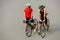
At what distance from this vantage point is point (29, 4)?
10.1 ft

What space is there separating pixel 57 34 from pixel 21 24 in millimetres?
373

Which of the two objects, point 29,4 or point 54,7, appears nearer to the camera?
point 29,4

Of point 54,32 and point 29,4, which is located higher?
point 29,4

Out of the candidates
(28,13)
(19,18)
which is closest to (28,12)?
(28,13)

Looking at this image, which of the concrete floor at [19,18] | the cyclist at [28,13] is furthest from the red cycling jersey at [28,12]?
the concrete floor at [19,18]

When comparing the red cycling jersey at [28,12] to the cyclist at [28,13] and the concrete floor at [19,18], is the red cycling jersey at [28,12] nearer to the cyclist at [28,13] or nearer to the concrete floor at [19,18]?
the cyclist at [28,13]

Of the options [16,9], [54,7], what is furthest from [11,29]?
[54,7]

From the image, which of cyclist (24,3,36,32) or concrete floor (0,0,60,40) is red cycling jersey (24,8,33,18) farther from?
concrete floor (0,0,60,40)

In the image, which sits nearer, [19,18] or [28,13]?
[28,13]

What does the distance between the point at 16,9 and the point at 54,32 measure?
521 millimetres

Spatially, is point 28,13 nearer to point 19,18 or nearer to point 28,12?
point 28,12

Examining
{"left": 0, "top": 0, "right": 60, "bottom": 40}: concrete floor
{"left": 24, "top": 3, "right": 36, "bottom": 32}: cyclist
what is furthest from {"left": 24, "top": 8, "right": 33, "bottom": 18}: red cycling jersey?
{"left": 0, "top": 0, "right": 60, "bottom": 40}: concrete floor

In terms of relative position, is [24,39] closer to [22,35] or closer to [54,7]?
[22,35]

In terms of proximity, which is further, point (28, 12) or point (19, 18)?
point (19, 18)
